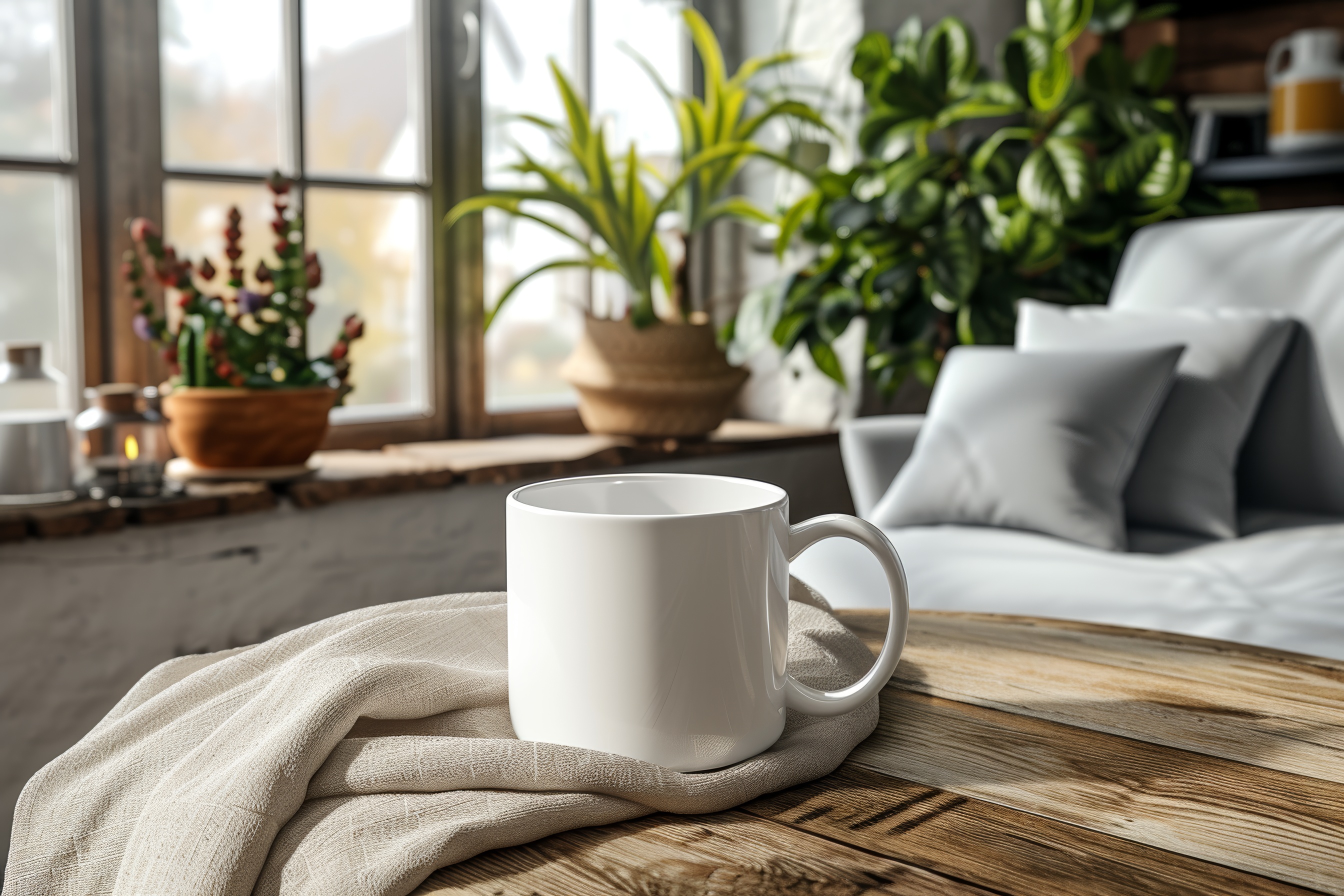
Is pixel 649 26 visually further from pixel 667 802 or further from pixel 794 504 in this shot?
pixel 667 802

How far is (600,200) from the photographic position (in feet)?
6.82

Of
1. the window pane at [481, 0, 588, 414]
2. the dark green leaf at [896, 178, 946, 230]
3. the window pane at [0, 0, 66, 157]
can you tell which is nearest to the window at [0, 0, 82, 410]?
the window pane at [0, 0, 66, 157]

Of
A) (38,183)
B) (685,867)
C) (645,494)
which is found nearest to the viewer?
(685,867)

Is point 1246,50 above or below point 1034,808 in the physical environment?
above

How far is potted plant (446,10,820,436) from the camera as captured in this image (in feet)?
6.73

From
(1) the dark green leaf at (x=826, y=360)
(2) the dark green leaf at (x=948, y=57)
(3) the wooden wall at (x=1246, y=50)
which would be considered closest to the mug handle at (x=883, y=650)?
(1) the dark green leaf at (x=826, y=360)

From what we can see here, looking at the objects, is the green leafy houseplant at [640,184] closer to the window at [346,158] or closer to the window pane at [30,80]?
the window at [346,158]

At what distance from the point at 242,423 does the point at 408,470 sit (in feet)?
0.92

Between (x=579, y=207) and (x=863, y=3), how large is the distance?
84cm

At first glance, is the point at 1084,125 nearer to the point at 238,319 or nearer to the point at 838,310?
the point at 838,310

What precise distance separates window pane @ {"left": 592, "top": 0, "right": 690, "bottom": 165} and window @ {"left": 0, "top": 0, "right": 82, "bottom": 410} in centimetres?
107

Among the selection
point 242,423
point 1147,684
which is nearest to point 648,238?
point 242,423

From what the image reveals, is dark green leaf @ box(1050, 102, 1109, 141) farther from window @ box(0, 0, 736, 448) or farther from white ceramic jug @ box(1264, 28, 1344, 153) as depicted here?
window @ box(0, 0, 736, 448)

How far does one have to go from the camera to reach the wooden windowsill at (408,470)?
4.65 ft
